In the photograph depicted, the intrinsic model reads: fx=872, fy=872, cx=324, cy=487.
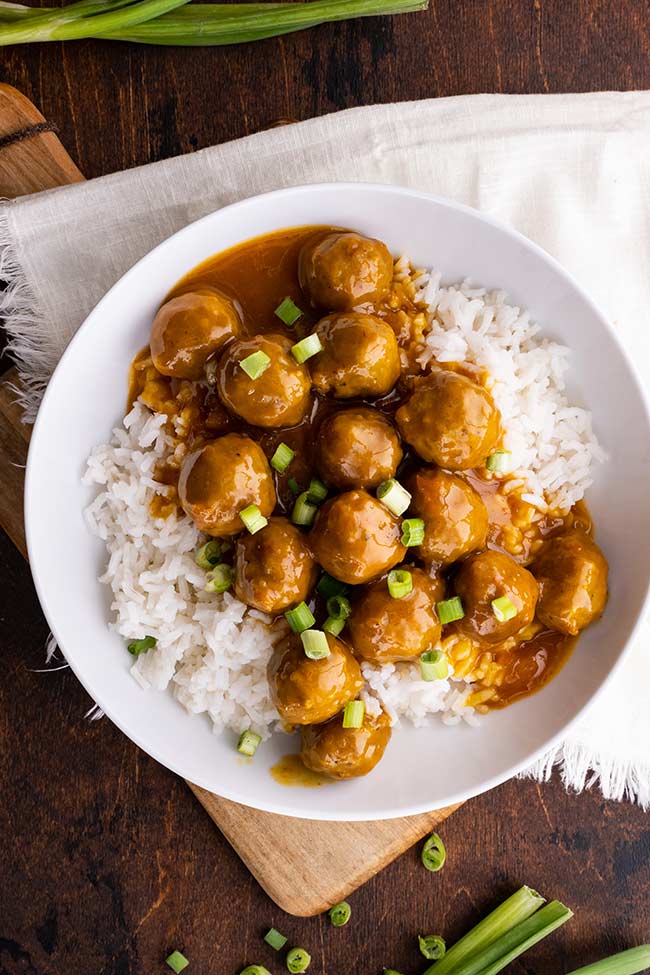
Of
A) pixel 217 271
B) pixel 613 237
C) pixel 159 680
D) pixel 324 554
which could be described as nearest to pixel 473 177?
pixel 613 237

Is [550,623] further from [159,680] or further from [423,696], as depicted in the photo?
[159,680]

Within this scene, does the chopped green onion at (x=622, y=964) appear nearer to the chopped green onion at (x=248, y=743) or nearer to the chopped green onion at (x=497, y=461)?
the chopped green onion at (x=248, y=743)

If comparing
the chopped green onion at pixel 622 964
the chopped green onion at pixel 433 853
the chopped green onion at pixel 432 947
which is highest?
the chopped green onion at pixel 433 853

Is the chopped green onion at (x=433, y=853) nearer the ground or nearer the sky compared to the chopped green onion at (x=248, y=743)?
nearer the ground

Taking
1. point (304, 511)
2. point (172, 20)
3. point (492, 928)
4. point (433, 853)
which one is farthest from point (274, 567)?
point (172, 20)

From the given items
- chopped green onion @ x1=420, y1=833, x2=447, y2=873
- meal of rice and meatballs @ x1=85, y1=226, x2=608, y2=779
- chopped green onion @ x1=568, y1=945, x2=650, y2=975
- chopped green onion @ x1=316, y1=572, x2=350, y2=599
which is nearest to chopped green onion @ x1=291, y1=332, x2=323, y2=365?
meal of rice and meatballs @ x1=85, y1=226, x2=608, y2=779

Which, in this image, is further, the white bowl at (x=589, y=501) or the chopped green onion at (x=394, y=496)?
the white bowl at (x=589, y=501)

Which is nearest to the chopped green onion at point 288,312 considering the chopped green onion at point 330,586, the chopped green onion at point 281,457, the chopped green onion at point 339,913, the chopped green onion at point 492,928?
the chopped green onion at point 281,457
